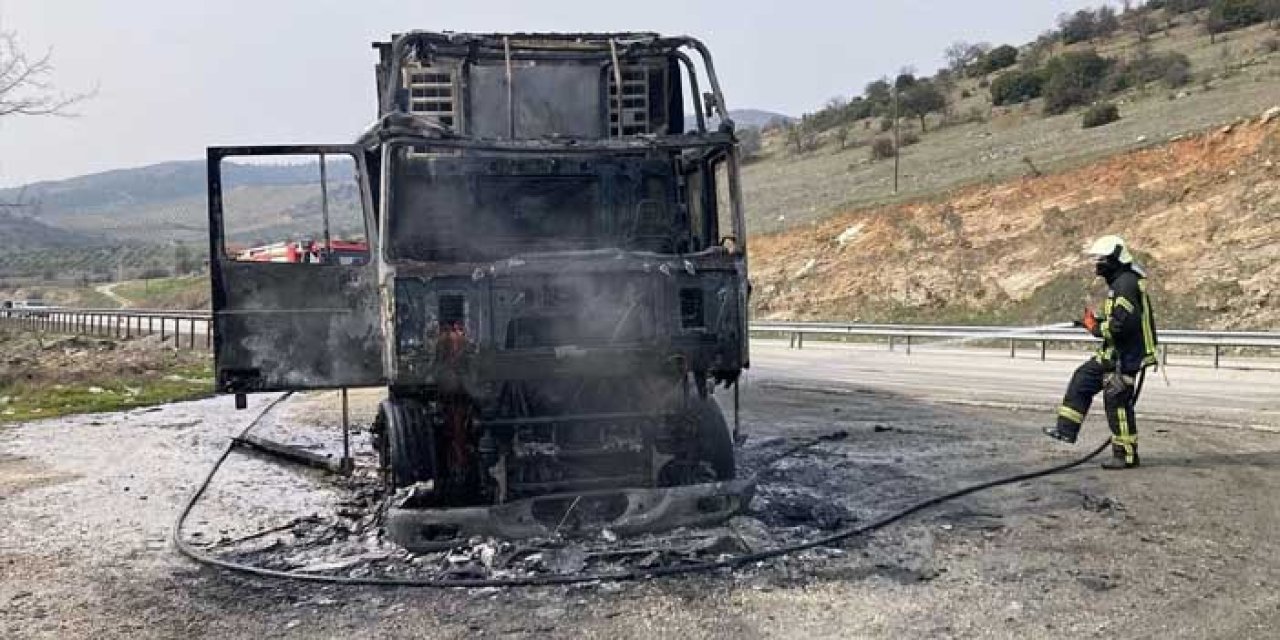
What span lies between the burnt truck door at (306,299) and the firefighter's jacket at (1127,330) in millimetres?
5695

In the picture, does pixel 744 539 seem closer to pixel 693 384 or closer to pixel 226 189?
pixel 693 384

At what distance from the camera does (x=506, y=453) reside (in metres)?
7.05

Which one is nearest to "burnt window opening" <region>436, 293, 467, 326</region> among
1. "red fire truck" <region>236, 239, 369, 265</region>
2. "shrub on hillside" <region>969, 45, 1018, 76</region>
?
"red fire truck" <region>236, 239, 369, 265</region>

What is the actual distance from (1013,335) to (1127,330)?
6161mm

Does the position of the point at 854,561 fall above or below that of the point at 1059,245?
below

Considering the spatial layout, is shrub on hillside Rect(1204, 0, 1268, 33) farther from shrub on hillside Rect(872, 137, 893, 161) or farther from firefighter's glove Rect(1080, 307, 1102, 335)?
firefighter's glove Rect(1080, 307, 1102, 335)

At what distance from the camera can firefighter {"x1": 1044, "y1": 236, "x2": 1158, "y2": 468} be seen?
8.78m

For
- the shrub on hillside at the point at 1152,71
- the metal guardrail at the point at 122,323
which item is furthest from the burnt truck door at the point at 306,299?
the shrub on hillside at the point at 1152,71

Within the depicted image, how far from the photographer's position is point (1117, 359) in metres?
8.91

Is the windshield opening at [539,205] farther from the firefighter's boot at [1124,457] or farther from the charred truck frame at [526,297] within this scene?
the firefighter's boot at [1124,457]

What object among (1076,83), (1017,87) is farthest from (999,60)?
(1076,83)

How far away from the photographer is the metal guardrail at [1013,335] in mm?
16688

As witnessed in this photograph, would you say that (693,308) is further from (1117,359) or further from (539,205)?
(1117,359)

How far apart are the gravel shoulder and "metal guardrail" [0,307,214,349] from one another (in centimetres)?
1934
